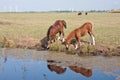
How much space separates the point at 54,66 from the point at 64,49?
3.89 meters

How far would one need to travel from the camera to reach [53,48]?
2005 centimetres

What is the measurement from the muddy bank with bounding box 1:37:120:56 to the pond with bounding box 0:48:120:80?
2.55 feet

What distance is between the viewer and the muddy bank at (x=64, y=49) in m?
18.7

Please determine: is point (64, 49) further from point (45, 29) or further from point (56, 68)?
point (45, 29)

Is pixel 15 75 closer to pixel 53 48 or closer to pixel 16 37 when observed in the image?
pixel 53 48

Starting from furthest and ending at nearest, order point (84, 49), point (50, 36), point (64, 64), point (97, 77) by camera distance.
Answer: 1. point (50, 36)
2. point (84, 49)
3. point (64, 64)
4. point (97, 77)

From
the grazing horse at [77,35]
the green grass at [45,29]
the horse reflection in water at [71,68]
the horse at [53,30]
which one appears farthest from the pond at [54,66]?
the green grass at [45,29]

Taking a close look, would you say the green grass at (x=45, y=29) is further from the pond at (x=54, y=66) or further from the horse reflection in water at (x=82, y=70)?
the horse reflection in water at (x=82, y=70)

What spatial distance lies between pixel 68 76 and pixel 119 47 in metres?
6.62

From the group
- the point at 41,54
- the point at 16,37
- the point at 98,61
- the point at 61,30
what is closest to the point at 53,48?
the point at 41,54

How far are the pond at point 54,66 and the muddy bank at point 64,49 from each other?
30.6 inches

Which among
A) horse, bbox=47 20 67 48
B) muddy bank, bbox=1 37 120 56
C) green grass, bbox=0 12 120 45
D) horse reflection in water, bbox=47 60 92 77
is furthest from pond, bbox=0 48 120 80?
green grass, bbox=0 12 120 45

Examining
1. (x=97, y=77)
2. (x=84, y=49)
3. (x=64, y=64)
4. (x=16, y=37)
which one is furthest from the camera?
(x=16, y=37)

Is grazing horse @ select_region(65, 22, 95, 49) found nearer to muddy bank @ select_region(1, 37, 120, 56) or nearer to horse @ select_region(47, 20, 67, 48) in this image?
muddy bank @ select_region(1, 37, 120, 56)
